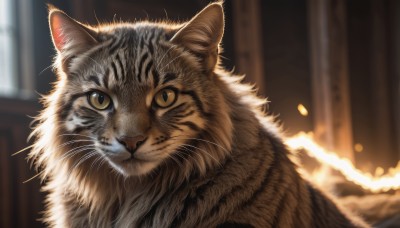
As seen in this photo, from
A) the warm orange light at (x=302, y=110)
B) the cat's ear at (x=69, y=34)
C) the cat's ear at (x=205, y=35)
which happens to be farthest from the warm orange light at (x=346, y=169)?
the cat's ear at (x=69, y=34)

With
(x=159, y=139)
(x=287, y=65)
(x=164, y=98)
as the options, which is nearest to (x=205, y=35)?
(x=164, y=98)

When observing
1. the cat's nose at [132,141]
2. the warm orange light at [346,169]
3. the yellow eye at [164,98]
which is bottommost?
the warm orange light at [346,169]

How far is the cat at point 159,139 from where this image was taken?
5.21 ft

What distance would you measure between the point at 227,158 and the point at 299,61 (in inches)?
144

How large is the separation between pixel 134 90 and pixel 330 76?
11.6 ft

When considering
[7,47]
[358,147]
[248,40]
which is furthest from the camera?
[358,147]

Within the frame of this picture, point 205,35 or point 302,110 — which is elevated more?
point 205,35

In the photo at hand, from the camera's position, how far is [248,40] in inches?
188

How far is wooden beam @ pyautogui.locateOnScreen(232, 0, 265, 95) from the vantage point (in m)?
4.77

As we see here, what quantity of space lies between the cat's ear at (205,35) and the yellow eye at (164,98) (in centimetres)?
16

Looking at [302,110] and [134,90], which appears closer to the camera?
[134,90]

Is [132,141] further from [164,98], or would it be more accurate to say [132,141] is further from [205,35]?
[205,35]

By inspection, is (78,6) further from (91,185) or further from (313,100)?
(91,185)

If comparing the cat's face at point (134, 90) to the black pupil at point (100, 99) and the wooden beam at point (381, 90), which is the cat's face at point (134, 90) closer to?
the black pupil at point (100, 99)
